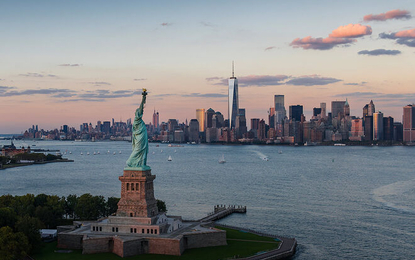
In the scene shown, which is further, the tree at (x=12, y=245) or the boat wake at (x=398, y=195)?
the boat wake at (x=398, y=195)

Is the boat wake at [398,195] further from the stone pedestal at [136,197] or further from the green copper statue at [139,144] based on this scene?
the green copper statue at [139,144]

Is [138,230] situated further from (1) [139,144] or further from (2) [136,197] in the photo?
(1) [139,144]

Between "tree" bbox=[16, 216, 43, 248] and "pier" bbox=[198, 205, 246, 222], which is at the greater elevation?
"tree" bbox=[16, 216, 43, 248]

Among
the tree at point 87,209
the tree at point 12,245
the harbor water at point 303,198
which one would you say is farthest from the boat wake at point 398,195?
the tree at point 12,245

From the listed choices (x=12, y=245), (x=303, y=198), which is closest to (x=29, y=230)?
(x=12, y=245)

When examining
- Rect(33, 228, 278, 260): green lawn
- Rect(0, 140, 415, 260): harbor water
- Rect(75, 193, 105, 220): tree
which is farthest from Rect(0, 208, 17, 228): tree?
Rect(0, 140, 415, 260): harbor water

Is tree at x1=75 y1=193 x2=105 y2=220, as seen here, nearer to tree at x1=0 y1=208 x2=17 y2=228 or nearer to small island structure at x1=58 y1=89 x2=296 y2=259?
small island structure at x1=58 y1=89 x2=296 y2=259

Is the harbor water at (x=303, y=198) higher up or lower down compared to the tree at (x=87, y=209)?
lower down

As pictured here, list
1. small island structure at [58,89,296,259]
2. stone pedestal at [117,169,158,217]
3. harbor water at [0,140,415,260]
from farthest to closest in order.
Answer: harbor water at [0,140,415,260] → stone pedestal at [117,169,158,217] → small island structure at [58,89,296,259]
